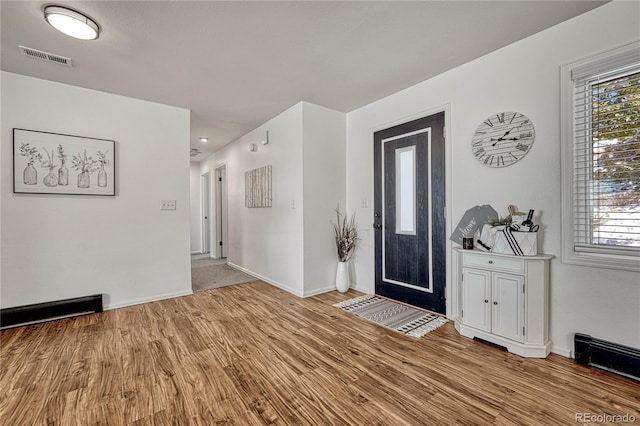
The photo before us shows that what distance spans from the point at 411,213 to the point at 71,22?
3312 millimetres

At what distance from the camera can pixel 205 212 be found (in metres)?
7.20

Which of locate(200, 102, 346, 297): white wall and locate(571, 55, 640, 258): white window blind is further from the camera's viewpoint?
locate(200, 102, 346, 297): white wall

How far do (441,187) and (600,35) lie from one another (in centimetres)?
152

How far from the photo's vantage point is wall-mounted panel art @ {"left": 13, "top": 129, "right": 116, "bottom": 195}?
2.77 metres

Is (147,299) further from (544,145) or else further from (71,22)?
(544,145)

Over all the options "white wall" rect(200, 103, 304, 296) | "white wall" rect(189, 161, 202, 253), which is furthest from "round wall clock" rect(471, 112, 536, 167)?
"white wall" rect(189, 161, 202, 253)

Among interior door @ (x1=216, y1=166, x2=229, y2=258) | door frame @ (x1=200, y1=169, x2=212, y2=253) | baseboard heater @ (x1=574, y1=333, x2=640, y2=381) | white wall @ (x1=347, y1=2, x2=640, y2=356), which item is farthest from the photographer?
door frame @ (x1=200, y1=169, x2=212, y2=253)

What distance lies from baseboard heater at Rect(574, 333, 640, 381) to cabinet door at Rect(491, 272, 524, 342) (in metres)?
0.35

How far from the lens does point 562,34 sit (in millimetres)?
2094

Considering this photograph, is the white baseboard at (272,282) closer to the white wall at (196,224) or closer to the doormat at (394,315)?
the doormat at (394,315)

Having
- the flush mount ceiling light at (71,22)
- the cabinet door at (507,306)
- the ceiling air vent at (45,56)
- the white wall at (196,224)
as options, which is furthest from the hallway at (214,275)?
the cabinet door at (507,306)

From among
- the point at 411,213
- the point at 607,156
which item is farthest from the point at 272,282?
the point at 607,156

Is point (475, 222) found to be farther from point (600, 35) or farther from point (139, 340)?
point (139, 340)

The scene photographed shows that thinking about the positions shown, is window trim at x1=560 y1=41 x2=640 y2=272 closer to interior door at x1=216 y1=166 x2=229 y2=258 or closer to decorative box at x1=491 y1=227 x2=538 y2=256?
decorative box at x1=491 y1=227 x2=538 y2=256
